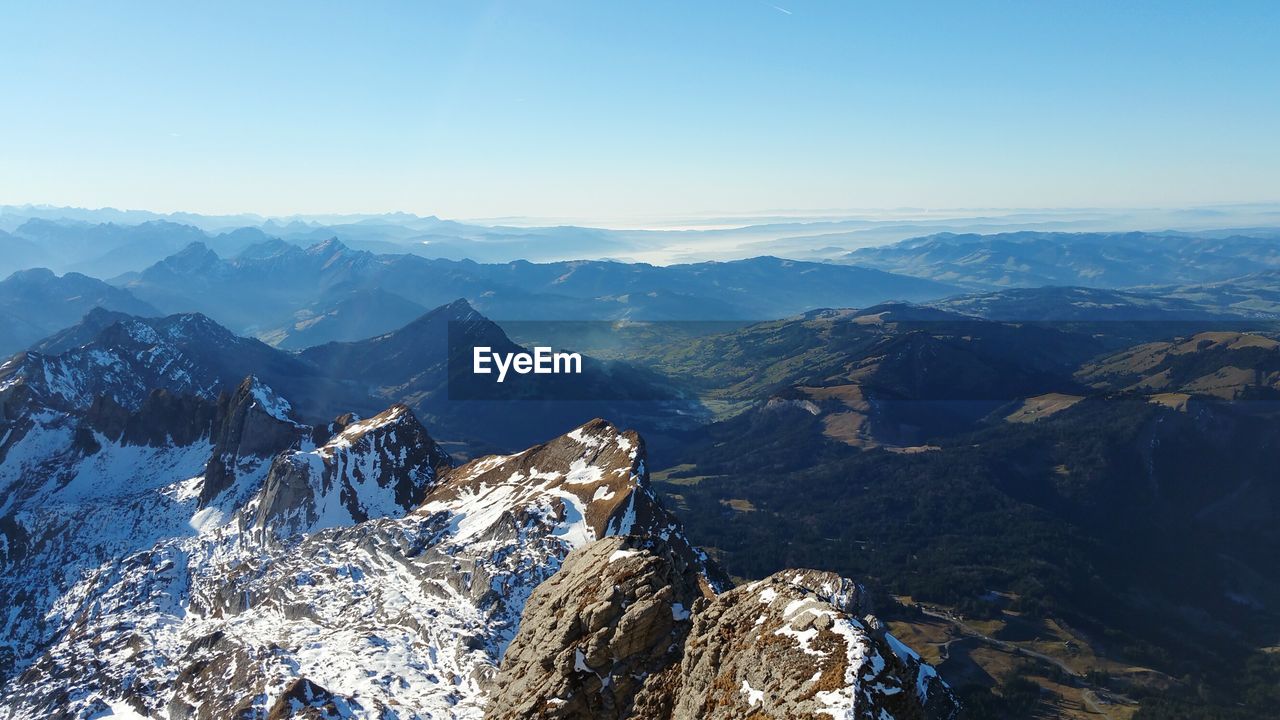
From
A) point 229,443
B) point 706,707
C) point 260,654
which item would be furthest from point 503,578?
point 229,443

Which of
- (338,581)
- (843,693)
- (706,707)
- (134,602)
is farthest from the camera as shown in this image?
(134,602)

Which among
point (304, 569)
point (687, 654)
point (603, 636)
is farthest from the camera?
point (304, 569)

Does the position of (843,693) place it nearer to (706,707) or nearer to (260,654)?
(706,707)

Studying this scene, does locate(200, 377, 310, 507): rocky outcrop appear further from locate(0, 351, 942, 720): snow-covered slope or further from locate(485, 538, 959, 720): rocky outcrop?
locate(485, 538, 959, 720): rocky outcrop

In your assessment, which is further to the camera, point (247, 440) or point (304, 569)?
point (247, 440)

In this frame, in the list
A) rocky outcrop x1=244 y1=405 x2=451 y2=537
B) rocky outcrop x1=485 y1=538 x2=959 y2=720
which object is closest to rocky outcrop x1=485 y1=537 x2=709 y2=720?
rocky outcrop x1=485 y1=538 x2=959 y2=720

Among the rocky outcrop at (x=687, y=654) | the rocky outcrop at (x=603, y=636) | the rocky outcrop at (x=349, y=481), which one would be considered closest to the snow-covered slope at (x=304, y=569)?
the rocky outcrop at (x=349, y=481)

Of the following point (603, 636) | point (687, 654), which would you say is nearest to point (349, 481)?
point (603, 636)

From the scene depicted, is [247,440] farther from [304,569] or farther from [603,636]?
[603,636]

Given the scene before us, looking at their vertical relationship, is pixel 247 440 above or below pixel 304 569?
above
